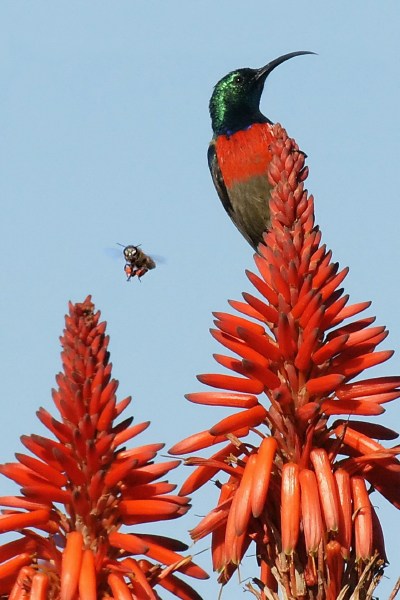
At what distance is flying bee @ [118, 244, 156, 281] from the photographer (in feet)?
36.6

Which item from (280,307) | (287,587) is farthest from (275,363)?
(287,587)

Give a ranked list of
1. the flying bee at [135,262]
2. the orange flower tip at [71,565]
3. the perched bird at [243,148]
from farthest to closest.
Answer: the perched bird at [243,148]
the flying bee at [135,262]
the orange flower tip at [71,565]

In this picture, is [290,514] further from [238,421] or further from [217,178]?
[217,178]

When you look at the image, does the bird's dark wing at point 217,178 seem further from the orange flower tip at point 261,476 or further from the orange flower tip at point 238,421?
the orange flower tip at point 261,476

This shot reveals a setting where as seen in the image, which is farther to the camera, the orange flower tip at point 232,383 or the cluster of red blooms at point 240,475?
→ the orange flower tip at point 232,383

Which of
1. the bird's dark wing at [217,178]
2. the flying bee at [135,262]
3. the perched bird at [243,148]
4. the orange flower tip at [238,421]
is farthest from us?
the bird's dark wing at [217,178]

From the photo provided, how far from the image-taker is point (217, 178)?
14164mm

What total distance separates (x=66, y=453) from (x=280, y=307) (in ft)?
3.72

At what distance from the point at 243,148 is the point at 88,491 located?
8.65 meters

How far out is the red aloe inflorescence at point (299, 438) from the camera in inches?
175

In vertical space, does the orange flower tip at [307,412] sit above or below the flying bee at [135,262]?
below

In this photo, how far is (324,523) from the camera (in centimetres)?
445

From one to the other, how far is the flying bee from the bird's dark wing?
2802mm

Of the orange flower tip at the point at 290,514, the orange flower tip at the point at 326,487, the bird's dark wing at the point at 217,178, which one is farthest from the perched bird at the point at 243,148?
the orange flower tip at the point at 290,514
